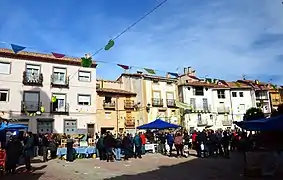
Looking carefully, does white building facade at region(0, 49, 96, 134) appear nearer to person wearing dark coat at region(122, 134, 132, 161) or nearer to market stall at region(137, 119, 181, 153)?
market stall at region(137, 119, 181, 153)

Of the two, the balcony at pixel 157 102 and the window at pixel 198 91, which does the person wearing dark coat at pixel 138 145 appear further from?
the window at pixel 198 91

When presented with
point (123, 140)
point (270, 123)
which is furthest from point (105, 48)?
point (270, 123)

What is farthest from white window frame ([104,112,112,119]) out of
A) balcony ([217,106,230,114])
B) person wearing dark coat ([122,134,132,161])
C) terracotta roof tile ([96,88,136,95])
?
balcony ([217,106,230,114])

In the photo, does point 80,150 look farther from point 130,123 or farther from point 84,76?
point 130,123

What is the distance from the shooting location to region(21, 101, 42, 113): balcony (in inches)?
1118

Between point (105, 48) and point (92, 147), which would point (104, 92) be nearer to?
point (92, 147)

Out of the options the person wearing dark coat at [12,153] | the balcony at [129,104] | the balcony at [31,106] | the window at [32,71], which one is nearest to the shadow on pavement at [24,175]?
the person wearing dark coat at [12,153]

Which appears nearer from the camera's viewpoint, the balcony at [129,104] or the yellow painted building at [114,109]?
the yellow painted building at [114,109]

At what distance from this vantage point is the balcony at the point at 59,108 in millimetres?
30047

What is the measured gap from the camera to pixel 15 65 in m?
29.3

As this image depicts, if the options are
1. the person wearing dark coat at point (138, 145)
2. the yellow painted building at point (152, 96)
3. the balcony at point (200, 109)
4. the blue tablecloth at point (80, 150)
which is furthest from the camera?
the balcony at point (200, 109)

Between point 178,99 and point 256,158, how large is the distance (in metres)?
→ 34.0

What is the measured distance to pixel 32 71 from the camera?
30.2 metres

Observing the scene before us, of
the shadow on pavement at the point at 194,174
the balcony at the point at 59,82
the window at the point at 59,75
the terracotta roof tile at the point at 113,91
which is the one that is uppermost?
the window at the point at 59,75
